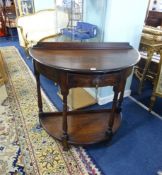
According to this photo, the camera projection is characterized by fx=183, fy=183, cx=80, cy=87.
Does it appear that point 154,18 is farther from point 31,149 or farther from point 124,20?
point 31,149

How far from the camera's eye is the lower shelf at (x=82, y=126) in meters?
1.58

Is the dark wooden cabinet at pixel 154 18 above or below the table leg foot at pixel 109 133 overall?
above

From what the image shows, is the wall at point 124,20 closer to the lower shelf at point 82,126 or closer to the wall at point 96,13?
the wall at point 96,13

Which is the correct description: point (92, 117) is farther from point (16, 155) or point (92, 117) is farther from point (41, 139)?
point (16, 155)

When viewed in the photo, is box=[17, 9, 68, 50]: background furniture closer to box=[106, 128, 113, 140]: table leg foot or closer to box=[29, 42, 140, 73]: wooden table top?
box=[29, 42, 140, 73]: wooden table top

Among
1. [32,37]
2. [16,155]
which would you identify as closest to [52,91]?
[16,155]

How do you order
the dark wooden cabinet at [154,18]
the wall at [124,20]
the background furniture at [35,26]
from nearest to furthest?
the wall at [124,20] < the background furniture at [35,26] < the dark wooden cabinet at [154,18]

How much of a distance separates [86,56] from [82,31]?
815 mm

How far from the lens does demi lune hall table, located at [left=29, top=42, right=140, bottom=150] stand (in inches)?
47.0

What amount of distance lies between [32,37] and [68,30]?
150 cm

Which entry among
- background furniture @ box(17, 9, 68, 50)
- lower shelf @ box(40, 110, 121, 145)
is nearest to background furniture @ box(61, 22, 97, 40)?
lower shelf @ box(40, 110, 121, 145)

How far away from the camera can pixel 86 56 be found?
1377 mm

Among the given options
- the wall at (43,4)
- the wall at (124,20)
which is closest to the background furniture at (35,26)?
the wall at (43,4)

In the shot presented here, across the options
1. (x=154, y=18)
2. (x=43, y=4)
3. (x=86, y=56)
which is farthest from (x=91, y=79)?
(x=154, y=18)
